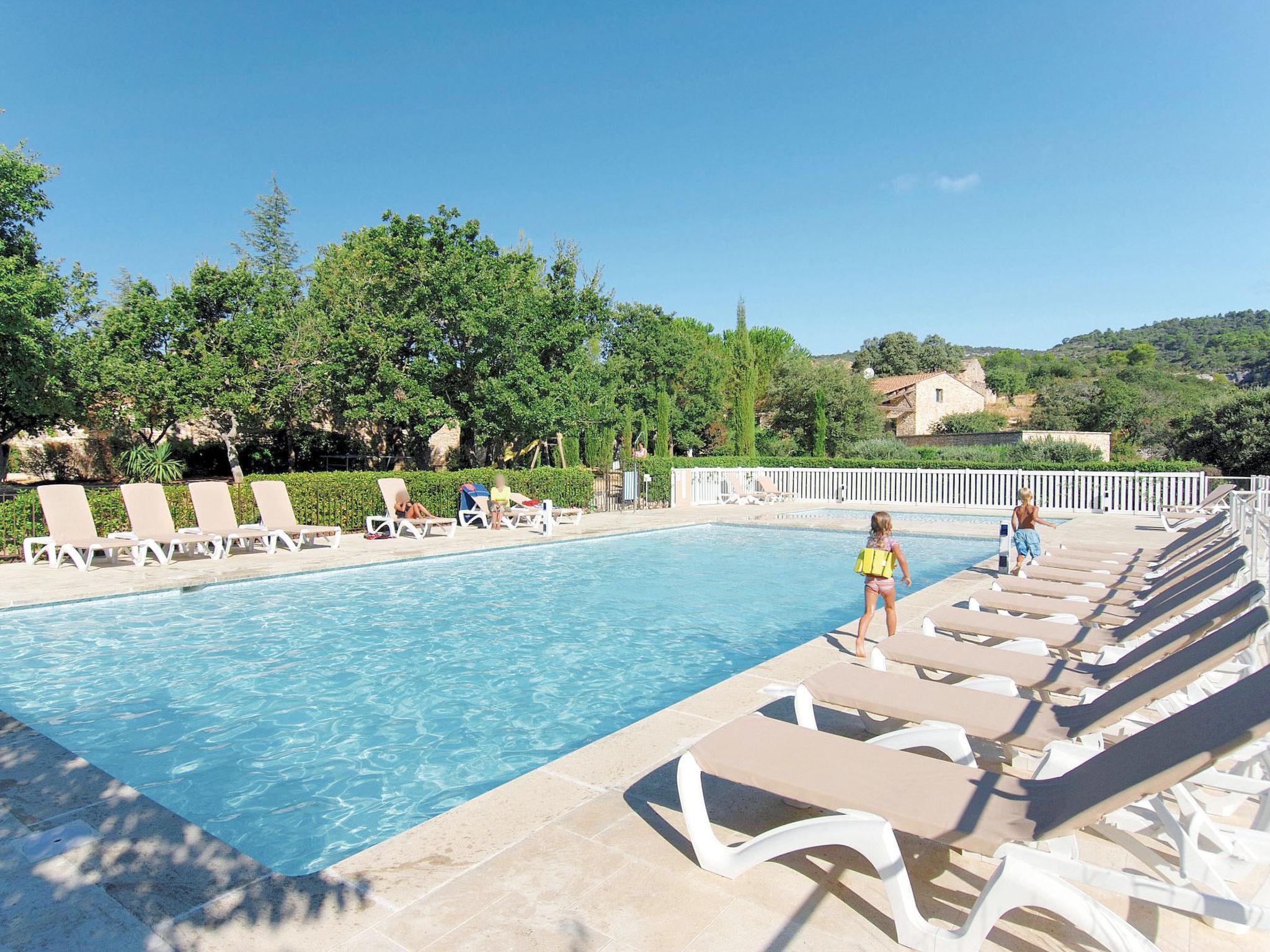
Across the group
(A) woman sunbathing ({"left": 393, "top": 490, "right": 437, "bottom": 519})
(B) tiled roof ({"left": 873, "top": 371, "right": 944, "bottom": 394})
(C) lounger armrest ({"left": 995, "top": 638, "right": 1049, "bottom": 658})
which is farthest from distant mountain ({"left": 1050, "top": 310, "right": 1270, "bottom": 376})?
(C) lounger armrest ({"left": 995, "top": 638, "right": 1049, "bottom": 658})

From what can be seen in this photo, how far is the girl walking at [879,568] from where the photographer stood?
5.83 metres

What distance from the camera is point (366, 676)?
5.89 meters

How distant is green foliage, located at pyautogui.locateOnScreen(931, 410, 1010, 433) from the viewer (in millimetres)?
43094

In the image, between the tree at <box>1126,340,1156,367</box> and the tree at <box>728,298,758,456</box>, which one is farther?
the tree at <box>1126,340,1156,367</box>

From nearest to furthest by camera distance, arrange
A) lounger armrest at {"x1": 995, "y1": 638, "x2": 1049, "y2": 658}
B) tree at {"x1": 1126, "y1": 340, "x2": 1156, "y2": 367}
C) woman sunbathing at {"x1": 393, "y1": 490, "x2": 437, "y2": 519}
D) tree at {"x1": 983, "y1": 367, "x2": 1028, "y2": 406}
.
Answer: lounger armrest at {"x1": 995, "y1": 638, "x2": 1049, "y2": 658}
woman sunbathing at {"x1": 393, "y1": 490, "x2": 437, "y2": 519}
tree at {"x1": 983, "y1": 367, "x2": 1028, "y2": 406}
tree at {"x1": 1126, "y1": 340, "x2": 1156, "y2": 367}

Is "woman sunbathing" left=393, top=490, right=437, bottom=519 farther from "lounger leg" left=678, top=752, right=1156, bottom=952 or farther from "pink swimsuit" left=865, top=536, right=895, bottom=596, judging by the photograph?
"lounger leg" left=678, top=752, right=1156, bottom=952

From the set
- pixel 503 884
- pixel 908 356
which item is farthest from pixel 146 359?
pixel 908 356

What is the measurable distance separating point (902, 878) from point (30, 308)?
17479 mm

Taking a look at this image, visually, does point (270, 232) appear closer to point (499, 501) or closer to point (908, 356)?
point (499, 501)

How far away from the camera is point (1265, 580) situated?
4.43 metres

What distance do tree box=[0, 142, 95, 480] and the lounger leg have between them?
16.1 meters

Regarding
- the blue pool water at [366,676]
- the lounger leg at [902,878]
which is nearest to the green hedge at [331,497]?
the blue pool water at [366,676]

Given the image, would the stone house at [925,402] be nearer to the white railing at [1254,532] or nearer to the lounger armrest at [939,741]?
the white railing at [1254,532]

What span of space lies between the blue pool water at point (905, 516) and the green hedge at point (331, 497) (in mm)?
5823
